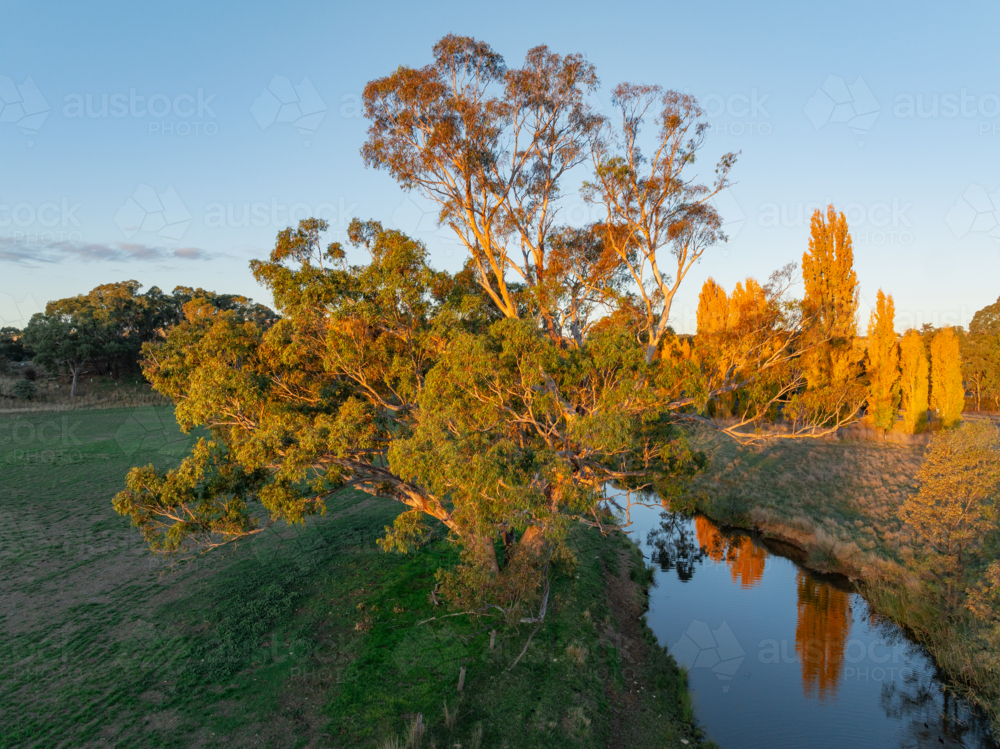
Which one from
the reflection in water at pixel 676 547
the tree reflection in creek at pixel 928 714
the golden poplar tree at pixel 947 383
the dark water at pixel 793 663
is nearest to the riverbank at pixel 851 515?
the tree reflection in creek at pixel 928 714

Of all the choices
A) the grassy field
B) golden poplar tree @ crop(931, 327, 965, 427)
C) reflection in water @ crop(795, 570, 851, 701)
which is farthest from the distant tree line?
golden poplar tree @ crop(931, 327, 965, 427)

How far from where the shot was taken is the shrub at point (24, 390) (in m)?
47.3

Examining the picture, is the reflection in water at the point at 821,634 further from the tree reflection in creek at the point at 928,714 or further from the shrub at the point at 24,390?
the shrub at the point at 24,390

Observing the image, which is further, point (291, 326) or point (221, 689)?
point (291, 326)

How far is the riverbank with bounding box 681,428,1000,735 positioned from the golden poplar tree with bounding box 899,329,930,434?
16.3 feet

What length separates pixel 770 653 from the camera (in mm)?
14438

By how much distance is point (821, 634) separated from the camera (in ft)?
50.1

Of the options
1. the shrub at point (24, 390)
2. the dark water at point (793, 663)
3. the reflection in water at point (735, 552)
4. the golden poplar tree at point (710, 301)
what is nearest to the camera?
the dark water at point (793, 663)

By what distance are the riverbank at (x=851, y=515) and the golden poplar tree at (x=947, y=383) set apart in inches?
320

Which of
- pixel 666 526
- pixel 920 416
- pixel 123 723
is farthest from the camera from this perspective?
pixel 920 416

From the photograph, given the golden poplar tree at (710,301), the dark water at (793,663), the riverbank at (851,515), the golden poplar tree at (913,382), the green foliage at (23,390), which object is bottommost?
the dark water at (793,663)

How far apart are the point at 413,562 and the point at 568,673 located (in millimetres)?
7319

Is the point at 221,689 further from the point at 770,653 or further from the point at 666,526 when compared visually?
the point at 666,526

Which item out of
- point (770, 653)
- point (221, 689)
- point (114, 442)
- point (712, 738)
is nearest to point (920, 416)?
point (770, 653)
